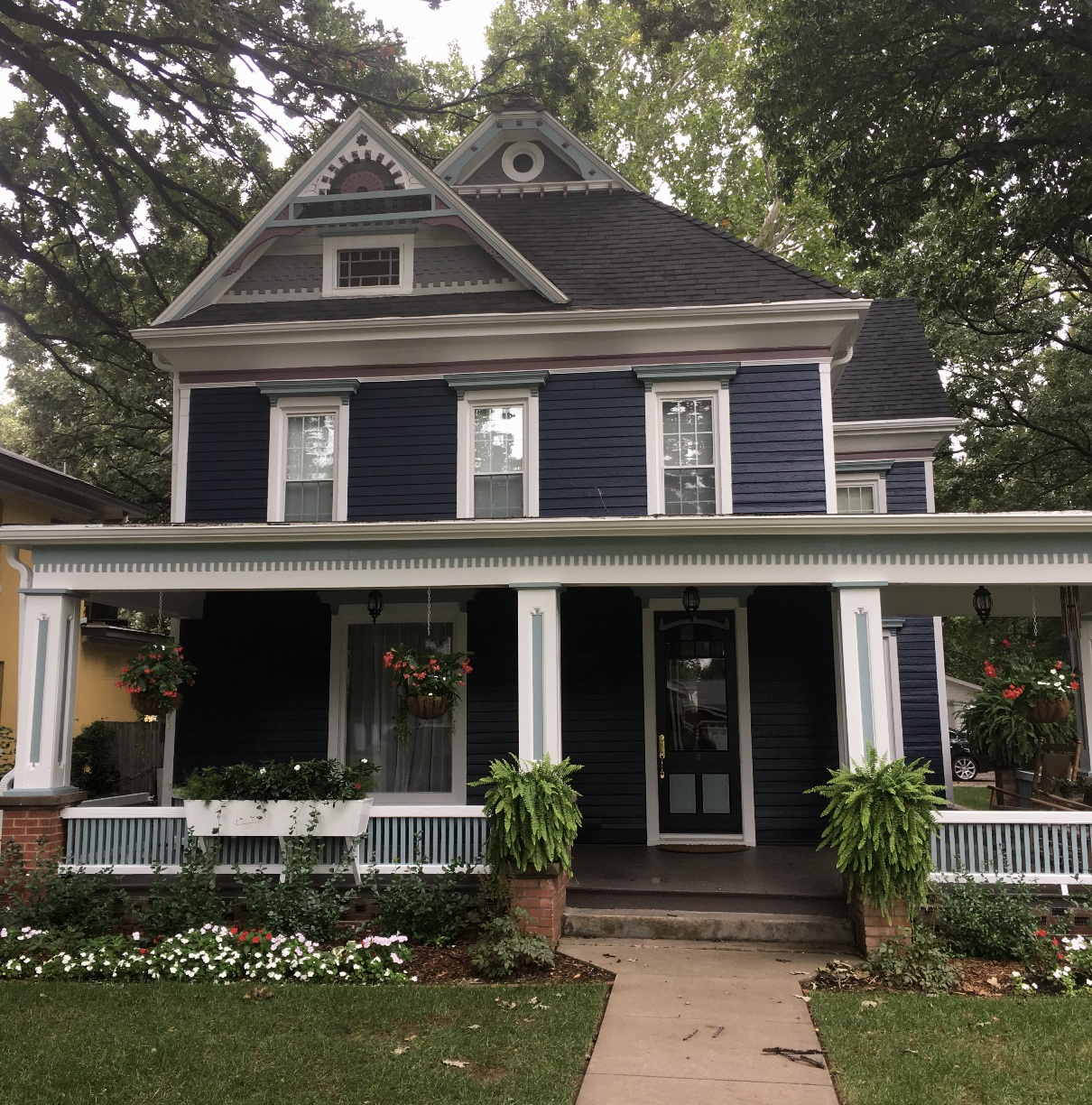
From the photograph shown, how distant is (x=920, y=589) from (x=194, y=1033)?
7.47 m

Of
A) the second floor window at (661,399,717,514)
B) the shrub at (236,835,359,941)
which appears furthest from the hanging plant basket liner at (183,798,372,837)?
the second floor window at (661,399,717,514)

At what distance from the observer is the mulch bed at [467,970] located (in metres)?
6.94

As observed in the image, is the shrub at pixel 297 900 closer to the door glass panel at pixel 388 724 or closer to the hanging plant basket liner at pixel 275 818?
the hanging plant basket liner at pixel 275 818

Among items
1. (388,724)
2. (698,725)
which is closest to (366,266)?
(388,724)

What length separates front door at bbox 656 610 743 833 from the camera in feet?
35.1

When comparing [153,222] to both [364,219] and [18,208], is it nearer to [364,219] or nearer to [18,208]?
[18,208]

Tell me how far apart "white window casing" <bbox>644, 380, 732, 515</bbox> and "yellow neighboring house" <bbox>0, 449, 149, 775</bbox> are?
673cm

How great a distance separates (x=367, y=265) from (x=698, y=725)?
664 centimetres

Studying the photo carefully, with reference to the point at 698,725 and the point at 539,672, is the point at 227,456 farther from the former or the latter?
the point at 698,725

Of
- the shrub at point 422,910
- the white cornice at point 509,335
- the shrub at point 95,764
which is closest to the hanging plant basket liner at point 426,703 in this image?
the shrub at point 422,910

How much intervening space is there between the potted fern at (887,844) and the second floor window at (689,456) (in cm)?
417

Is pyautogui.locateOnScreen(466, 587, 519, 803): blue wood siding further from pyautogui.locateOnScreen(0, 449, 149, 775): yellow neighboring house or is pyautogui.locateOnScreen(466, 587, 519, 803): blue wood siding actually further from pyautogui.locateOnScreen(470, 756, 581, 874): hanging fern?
pyautogui.locateOnScreen(0, 449, 149, 775): yellow neighboring house


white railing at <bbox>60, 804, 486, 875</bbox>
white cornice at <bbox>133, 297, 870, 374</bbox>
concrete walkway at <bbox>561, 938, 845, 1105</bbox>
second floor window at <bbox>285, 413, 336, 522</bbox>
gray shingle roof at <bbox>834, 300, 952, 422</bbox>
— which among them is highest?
gray shingle roof at <bbox>834, 300, 952, 422</bbox>

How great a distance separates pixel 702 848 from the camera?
10320 millimetres
